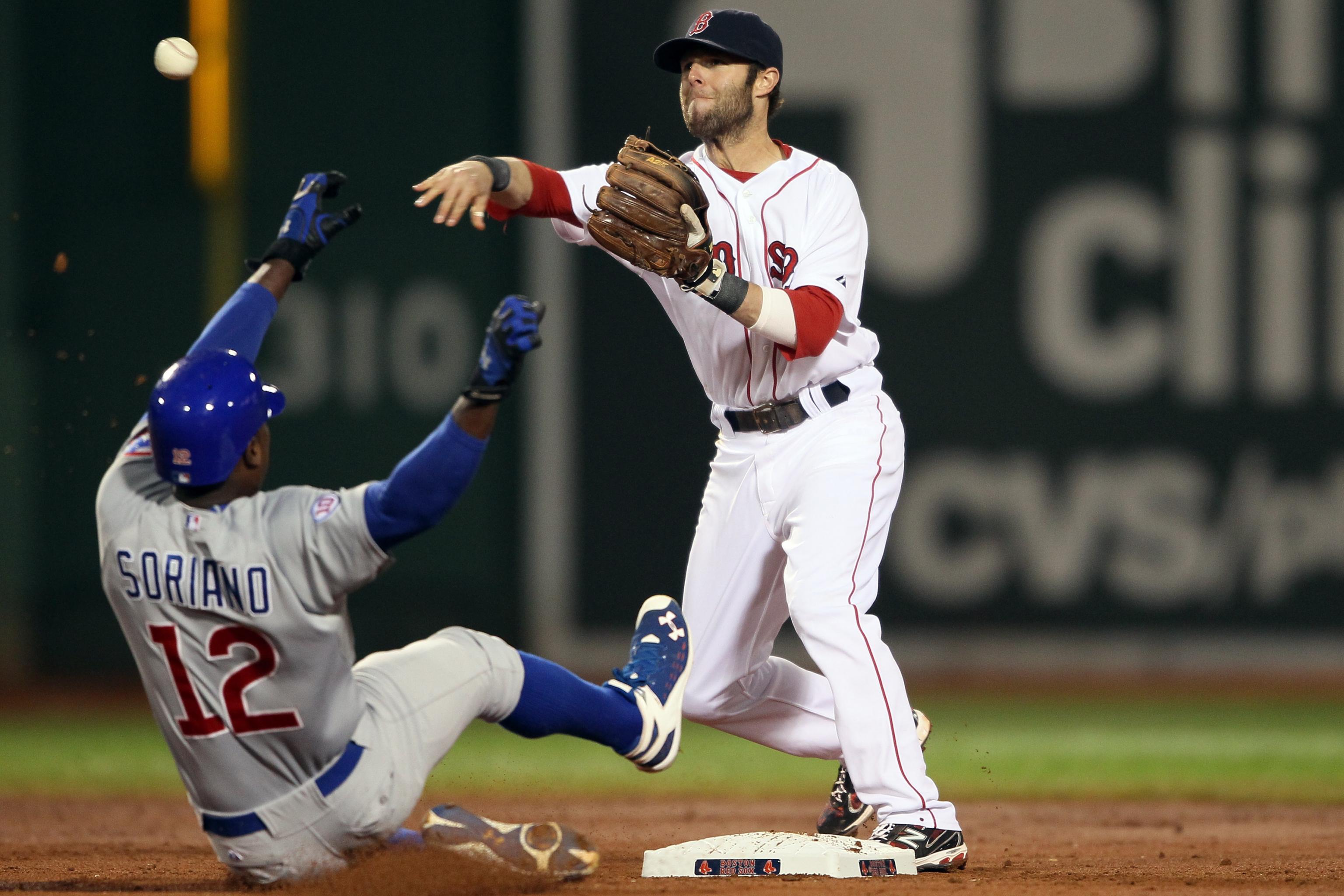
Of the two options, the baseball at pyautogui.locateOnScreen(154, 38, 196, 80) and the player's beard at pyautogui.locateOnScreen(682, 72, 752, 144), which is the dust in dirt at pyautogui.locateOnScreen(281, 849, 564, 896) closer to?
the player's beard at pyautogui.locateOnScreen(682, 72, 752, 144)

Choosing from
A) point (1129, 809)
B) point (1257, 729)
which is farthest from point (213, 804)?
point (1257, 729)

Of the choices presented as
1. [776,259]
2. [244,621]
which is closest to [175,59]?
[776,259]

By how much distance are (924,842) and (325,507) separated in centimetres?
159

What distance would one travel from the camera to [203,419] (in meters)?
2.97

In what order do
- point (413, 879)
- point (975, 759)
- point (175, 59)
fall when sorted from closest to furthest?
point (413, 879) < point (175, 59) < point (975, 759)

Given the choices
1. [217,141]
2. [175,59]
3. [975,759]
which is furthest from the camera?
[217,141]

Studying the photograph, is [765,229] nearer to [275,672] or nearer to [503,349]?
[503,349]

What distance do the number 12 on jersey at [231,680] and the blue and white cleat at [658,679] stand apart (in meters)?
0.78

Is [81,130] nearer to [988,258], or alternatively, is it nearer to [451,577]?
[451,577]

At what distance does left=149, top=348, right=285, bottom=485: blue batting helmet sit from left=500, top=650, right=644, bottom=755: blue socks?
749mm

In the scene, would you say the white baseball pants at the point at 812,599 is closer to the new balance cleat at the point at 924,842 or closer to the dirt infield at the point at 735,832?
the new balance cleat at the point at 924,842

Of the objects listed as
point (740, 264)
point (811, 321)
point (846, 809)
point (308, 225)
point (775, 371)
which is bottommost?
point (846, 809)

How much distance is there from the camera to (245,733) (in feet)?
10.0

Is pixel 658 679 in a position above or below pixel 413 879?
above
